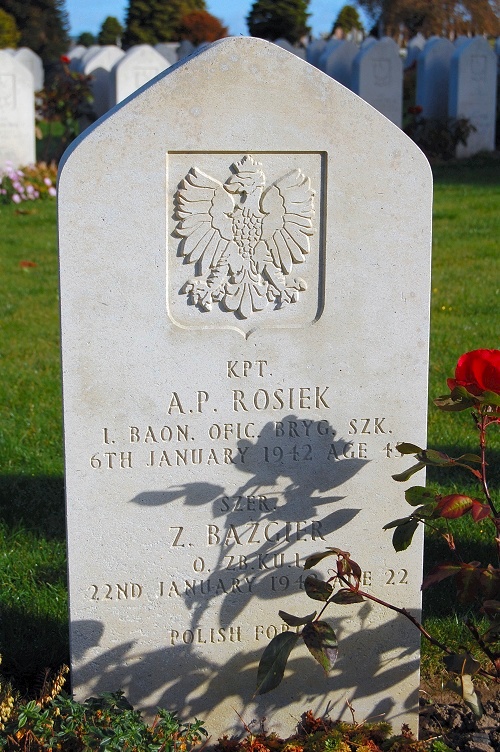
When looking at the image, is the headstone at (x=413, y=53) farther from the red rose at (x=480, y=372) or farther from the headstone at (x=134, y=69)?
the red rose at (x=480, y=372)

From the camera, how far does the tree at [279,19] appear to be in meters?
27.5

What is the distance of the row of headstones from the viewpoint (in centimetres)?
1409

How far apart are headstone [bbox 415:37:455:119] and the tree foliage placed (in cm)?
1887

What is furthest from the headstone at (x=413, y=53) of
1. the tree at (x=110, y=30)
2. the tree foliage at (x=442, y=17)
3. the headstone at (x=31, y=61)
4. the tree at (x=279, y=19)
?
the tree at (x=110, y=30)

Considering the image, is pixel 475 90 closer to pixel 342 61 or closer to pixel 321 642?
pixel 342 61

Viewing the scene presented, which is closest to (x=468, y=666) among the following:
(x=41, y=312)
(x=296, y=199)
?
(x=296, y=199)

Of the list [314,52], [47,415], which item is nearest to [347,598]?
[47,415]

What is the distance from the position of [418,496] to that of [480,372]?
0.36m

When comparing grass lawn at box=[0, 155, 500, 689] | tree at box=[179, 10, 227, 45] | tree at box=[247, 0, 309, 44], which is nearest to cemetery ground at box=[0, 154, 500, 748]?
grass lawn at box=[0, 155, 500, 689]

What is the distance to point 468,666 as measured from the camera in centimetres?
247

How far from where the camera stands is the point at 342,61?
16.6 meters

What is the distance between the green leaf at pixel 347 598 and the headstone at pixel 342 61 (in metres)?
15.0

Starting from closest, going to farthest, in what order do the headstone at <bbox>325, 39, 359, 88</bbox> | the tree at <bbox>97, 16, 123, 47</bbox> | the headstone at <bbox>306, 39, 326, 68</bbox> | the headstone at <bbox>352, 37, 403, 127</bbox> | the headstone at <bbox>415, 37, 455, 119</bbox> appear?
1. the headstone at <bbox>352, 37, 403, 127</bbox>
2. the headstone at <bbox>415, 37, 455, 119</bbox>
3. the headstone at <bbox>325, 39, 359, 88</bbox>
4. the headstone at <bbox>306, 39, 326, 68</bbox>
5. the tree at <bbox>97, 16, 123, 47</bbox>

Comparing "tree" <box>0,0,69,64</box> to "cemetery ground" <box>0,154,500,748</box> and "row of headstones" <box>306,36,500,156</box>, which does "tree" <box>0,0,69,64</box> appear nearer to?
"row of headstones" <box>306,36,500,156</box>
